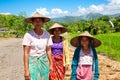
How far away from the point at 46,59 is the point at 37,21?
0.65 m

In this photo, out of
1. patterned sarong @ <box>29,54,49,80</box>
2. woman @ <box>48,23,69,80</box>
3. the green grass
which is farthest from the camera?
the green grass

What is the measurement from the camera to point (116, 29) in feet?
247

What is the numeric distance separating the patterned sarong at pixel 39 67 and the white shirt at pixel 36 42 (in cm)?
9

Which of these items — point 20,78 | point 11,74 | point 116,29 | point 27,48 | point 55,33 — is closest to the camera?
point 27,48

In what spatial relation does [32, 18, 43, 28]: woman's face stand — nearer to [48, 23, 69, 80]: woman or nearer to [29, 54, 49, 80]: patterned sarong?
[29, 54, 49, 80]: patterned sarong

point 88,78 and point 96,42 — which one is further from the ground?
point 96,42

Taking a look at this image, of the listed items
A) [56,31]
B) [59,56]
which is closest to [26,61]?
[59,56]

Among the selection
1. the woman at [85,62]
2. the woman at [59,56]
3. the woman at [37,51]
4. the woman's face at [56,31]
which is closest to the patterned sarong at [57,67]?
the woman at [59,56]

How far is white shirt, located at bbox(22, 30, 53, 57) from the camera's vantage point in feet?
16.9

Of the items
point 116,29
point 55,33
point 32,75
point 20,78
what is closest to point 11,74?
point 20,78

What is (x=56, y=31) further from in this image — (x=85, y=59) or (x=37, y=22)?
(x=85, y=59)

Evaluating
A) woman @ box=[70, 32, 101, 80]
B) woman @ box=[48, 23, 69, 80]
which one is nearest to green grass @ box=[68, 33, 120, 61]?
woman @ box=[48, 23, 69, 80]

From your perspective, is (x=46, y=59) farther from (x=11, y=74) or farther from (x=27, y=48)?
(x=11, y=74)

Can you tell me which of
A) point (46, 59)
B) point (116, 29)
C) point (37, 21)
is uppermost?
point (37, 21)
